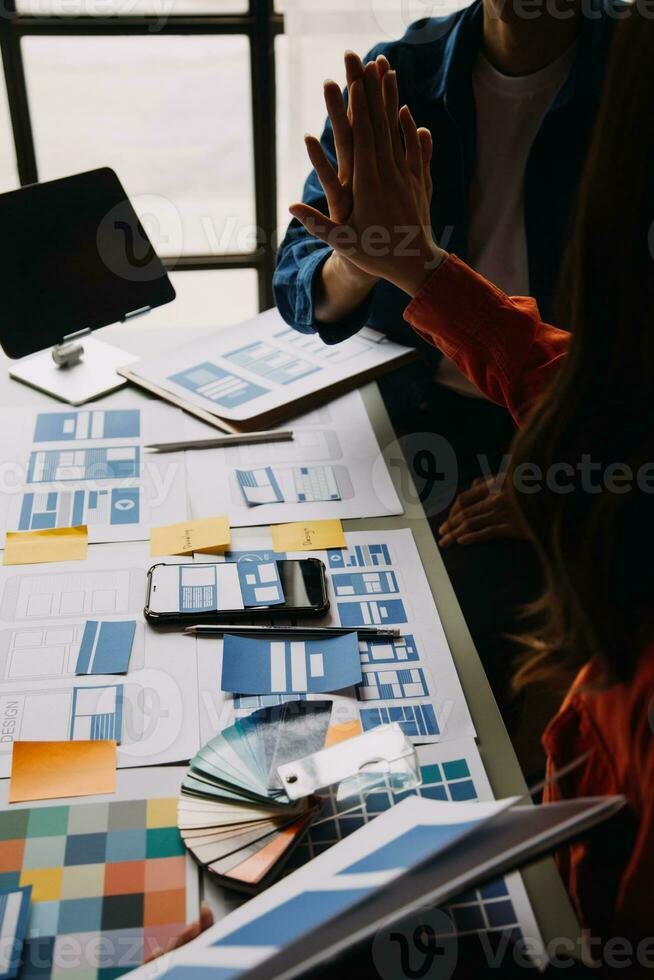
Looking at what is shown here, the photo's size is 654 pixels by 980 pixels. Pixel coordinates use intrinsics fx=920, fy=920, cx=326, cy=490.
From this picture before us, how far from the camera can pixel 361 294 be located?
54.6 inches

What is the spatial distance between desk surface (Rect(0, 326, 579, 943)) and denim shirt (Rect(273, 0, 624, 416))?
164 mm

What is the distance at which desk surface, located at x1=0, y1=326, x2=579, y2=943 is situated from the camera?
0.77m

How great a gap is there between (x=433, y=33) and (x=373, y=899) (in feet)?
4.85

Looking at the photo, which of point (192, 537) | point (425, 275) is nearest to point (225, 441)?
point (192, 537)

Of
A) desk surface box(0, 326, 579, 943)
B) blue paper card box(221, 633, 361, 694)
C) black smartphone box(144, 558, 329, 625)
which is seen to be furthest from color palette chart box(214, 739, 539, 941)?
black smartphone box(144, 558, 329, 625)

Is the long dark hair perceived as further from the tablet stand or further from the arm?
the tablet stand

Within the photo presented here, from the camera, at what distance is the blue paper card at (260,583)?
42.3 inches

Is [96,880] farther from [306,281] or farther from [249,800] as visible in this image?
[306,281]

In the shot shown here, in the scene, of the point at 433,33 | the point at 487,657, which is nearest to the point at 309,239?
the point at 433,33

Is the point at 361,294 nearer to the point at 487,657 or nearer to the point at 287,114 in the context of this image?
the point at 487,657

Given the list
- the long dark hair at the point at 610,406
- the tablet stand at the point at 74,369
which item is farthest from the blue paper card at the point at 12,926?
the tablet stand at the point at 74,369

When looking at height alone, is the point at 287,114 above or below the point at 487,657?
above

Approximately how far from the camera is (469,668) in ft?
3.32

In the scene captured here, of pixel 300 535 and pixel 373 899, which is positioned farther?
pixel 300 535
